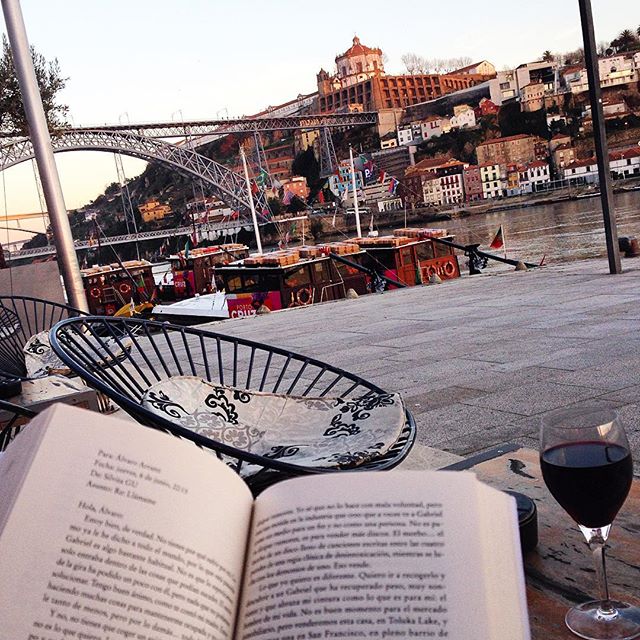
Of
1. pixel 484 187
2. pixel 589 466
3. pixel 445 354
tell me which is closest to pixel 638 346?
pixel 445 354

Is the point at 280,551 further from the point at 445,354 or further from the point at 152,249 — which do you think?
the point at 152,249

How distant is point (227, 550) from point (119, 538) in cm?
7

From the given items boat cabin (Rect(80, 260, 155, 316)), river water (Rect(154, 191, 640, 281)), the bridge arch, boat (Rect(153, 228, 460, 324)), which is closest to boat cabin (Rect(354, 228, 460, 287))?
boat (Rect(153, 228, 460, 324))

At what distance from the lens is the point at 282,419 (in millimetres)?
1296

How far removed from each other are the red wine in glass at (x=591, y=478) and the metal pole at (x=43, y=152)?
389 cm

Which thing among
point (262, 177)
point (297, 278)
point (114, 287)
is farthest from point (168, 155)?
point (297, 278)

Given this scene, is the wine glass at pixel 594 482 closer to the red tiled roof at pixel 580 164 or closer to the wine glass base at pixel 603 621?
the wine glass base at pixel 603 621

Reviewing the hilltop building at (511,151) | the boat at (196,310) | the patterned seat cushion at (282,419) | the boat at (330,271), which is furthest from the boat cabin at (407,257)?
the hilltop building at (511,151)

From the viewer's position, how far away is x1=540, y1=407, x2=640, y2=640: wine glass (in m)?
0.60

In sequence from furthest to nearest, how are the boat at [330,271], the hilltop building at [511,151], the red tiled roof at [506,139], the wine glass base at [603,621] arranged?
the red tiled roof at [506,139], the hilltop building at [511,151], the boat at [330,271], the wine glass base at [603,621]

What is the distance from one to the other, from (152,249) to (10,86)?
4236cm

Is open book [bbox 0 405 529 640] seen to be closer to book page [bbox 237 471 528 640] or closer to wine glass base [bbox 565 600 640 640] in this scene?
book page [bbox 237 471 528 640]

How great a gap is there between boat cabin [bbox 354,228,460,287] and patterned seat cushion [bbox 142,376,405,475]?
12.7 m

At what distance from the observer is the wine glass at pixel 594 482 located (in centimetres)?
60
